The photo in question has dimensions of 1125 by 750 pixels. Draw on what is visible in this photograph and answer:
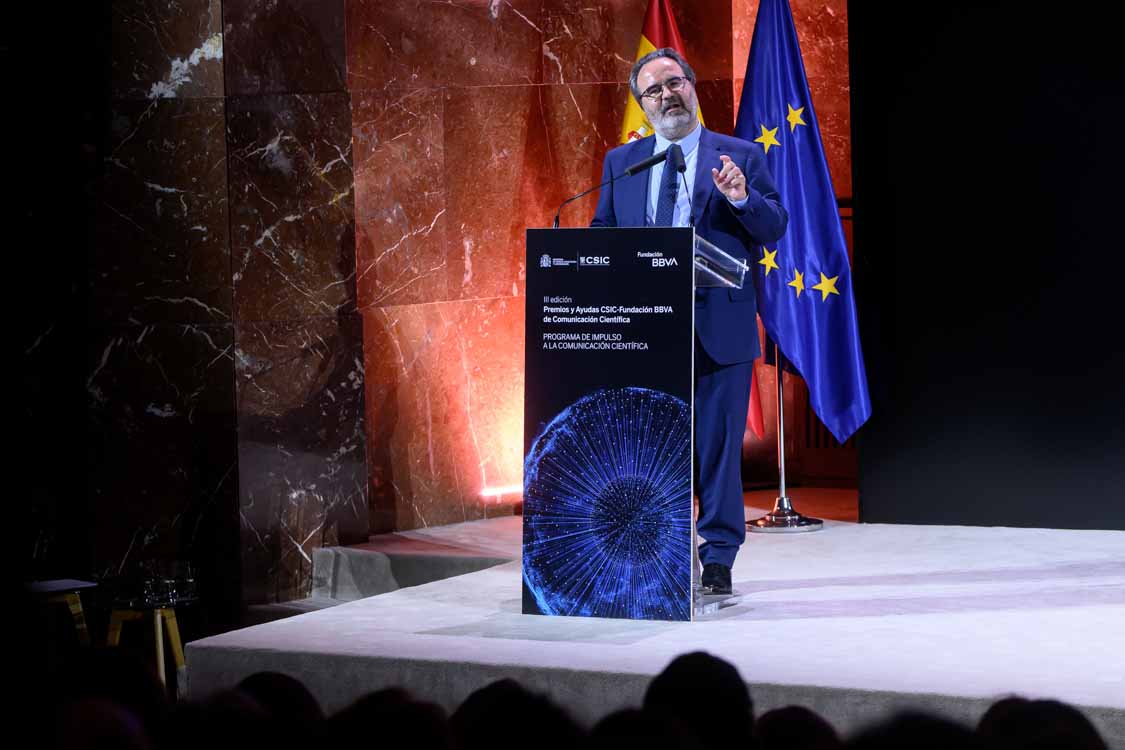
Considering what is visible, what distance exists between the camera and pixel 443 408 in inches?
254

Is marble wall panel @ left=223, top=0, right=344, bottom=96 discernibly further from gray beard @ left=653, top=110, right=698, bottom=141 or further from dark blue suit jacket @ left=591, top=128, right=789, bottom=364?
gray beard @ left=653, top=110, right=698, bottom=141

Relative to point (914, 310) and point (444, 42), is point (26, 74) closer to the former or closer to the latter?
point (444, 42)

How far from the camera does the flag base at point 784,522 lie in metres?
5.75

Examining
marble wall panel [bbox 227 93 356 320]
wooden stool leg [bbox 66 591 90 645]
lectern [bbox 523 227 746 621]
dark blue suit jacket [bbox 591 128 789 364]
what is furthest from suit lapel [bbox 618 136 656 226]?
wooden stool leg [bbox 66 591 90 645]

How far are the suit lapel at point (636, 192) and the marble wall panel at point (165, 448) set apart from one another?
6.46ft

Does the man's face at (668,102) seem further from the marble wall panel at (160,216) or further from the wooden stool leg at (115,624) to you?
the wooden stool leg at (115,624)

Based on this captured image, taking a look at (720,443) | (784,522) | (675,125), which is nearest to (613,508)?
(720,443)

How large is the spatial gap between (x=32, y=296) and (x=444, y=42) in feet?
7.12

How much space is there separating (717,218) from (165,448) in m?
2.45

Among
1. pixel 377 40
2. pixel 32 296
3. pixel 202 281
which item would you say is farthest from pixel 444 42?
pixel 32 296

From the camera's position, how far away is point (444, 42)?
6430 millimetres

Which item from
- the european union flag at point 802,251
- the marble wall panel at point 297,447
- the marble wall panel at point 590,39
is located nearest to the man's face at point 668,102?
the european union flag at point 802,251

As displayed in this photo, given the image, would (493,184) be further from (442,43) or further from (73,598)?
(73,598)

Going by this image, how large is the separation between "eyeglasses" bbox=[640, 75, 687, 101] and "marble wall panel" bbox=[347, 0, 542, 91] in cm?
250
